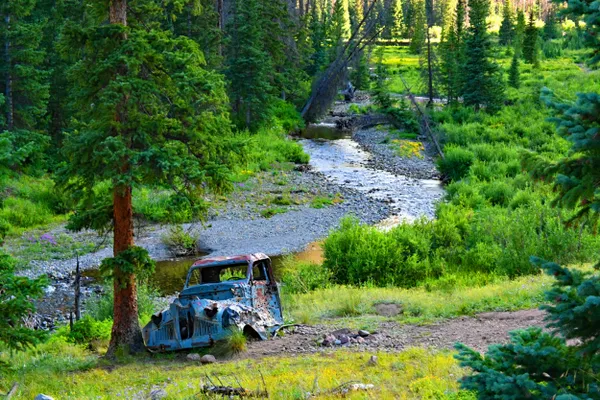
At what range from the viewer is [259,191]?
37.2 metres

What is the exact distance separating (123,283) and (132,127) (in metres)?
3.04

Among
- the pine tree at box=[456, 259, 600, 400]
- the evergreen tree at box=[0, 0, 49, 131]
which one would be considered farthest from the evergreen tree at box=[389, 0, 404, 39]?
the pine tree at box=[456, 259, 600, 400]

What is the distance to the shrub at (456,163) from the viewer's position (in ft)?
128

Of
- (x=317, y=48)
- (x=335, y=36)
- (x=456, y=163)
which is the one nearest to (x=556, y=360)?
(x=456, y=163)

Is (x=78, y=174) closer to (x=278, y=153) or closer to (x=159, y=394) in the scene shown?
(x=159, y=394)

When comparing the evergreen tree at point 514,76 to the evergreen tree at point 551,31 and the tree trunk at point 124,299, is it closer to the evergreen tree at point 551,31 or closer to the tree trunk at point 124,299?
the evergreen tree at point 551,31

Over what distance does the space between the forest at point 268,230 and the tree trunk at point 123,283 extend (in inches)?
1.6

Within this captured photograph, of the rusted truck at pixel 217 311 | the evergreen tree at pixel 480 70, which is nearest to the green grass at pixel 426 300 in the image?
the rusted truck at pixel 217 311

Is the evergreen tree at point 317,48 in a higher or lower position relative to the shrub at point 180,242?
higher

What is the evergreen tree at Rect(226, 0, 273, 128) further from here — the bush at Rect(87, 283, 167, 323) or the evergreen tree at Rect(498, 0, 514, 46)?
the evergreen tree at Rect(498, 0, 514, 46)

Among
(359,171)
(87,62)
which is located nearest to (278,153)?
(359,171)

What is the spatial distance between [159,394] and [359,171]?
3395cm

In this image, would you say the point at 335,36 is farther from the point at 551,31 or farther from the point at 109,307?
the point at 109,307

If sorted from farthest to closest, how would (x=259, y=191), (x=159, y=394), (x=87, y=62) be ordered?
(x=259, y=191), (x=87, y=62), (x=159, y=394)
